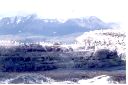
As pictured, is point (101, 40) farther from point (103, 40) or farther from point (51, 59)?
point (51, 59)

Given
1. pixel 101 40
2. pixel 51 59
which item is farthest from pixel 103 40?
pixel 51 59

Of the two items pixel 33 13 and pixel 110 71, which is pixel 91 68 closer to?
pixel 110 71

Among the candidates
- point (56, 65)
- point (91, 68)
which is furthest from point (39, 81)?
point (91, 68)

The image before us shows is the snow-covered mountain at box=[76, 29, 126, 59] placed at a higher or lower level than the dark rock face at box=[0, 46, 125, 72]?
higher

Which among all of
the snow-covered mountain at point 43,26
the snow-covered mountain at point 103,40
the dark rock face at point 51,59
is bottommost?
the dark rock face at point 51,59

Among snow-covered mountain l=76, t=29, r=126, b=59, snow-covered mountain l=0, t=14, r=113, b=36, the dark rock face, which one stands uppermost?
snow-covered mountain l=0, t=14, r=113, b=36
